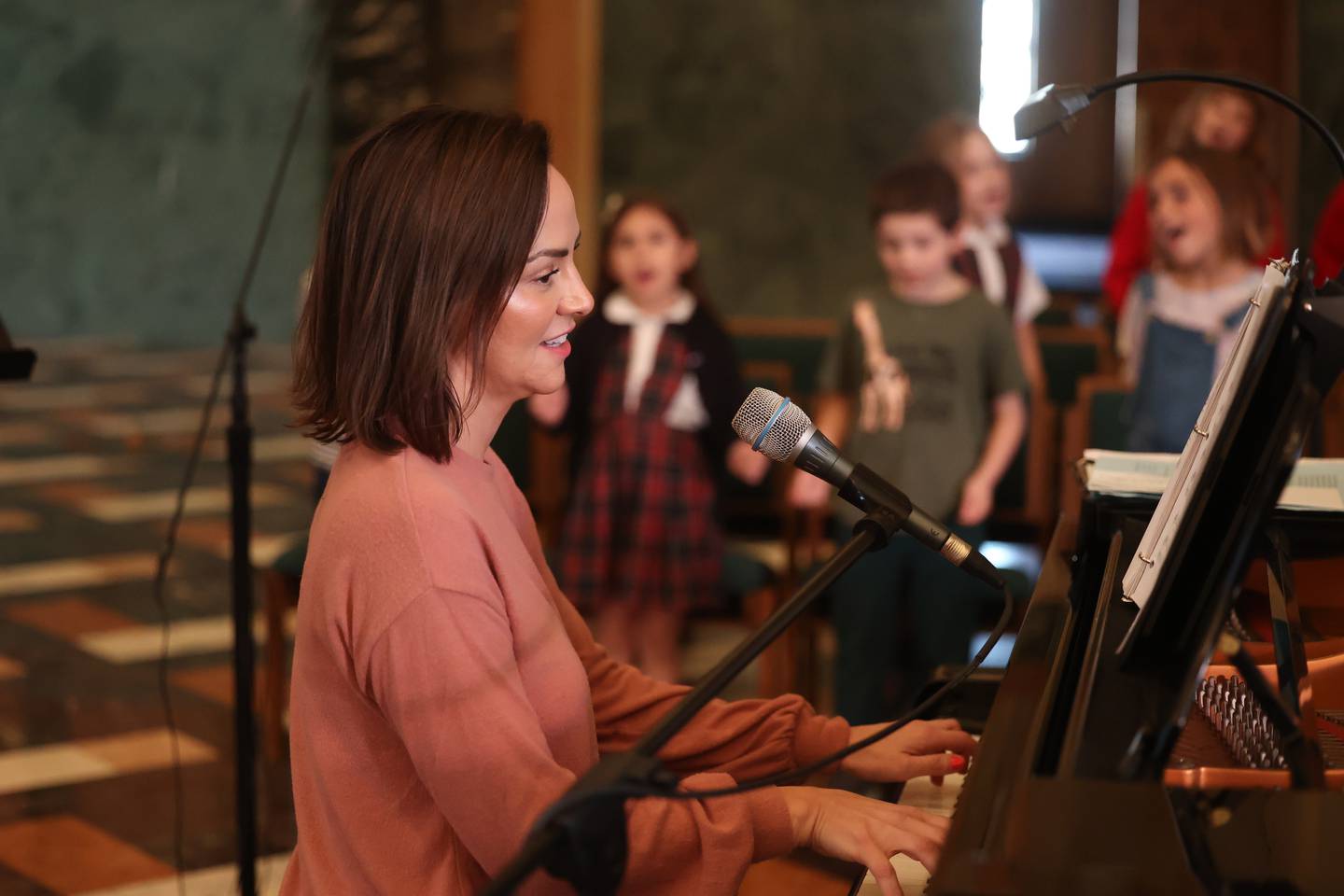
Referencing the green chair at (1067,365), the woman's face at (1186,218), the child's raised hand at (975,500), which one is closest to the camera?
the child's raised hand at (975,500)

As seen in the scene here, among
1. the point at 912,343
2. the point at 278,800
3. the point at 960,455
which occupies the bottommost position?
the point at 278,800

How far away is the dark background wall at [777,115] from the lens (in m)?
8.56

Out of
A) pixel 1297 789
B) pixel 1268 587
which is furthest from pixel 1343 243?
pixel 1297 789

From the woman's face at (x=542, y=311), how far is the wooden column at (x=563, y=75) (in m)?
4.03

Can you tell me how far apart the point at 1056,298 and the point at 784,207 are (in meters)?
Answer: 1.93

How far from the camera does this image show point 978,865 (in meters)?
1.20

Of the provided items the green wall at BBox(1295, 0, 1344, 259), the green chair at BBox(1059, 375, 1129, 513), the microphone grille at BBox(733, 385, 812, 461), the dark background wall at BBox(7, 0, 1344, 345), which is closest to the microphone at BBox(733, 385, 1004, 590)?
the microphone grille at BBox(733, 385, 812, 461)

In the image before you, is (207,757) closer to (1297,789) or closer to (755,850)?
(755,850)

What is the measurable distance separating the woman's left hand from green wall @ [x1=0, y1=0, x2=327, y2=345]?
6932 mm

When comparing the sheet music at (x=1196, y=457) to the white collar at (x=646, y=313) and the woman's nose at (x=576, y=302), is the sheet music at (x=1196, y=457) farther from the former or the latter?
the white collar at (x=646, y=313)

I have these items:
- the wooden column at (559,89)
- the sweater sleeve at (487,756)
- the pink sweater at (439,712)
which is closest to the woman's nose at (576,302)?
the pink sweater at (439,712)

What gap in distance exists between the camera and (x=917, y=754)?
1.87 meters

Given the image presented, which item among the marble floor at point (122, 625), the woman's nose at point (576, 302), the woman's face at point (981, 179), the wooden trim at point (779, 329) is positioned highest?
the woman's face at point (981, 179)

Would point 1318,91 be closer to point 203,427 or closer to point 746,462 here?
point 746,462
